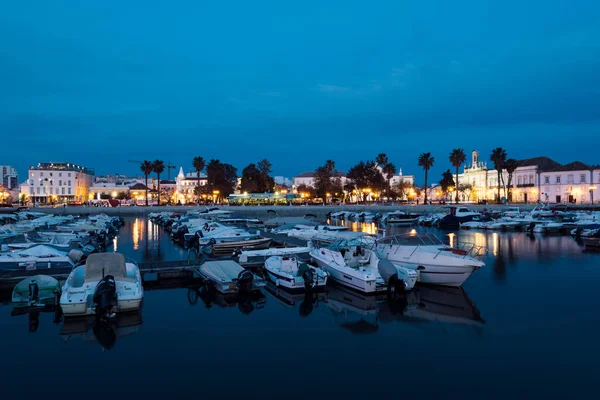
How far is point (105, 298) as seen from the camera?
17844mm

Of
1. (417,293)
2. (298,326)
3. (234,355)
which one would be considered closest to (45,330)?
(234,355)

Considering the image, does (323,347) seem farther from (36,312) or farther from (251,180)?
(251,180)

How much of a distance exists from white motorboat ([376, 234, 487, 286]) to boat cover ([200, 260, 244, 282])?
8.35m

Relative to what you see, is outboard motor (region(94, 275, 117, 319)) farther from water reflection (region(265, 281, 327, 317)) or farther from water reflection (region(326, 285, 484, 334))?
water reflection (region(326, 285, 484, 334))

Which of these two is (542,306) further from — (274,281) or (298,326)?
(274,281)

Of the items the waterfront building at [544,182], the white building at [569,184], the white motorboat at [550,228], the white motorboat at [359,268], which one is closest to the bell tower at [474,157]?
the waterfront building at [544,182]

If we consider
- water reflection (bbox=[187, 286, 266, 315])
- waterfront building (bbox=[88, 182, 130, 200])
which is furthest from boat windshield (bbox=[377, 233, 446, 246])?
waterfront building (bbox=[88, 182, 130, 200])

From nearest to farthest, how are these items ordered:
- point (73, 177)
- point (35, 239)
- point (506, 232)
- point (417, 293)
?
1. point (417, 293)
2. point (35, 239)
3. point (506, 232)
4. point (73, 177)

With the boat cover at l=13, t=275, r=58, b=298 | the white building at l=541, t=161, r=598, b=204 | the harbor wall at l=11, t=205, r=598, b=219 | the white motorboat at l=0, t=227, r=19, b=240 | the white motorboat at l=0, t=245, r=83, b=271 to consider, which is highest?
the white building at l=541, t=161, r=598, b=204

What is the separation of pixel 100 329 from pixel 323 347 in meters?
8.27

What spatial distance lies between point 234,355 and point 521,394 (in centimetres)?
850

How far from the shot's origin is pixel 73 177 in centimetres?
14538

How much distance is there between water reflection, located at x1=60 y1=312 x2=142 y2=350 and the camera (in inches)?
653

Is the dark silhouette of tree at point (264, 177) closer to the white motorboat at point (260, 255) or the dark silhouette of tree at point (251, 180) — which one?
the dark silhouette of tree at point (251, 180)
